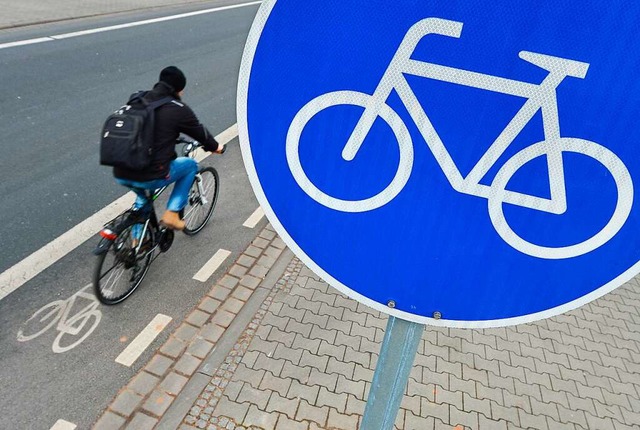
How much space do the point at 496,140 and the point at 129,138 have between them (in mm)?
3339

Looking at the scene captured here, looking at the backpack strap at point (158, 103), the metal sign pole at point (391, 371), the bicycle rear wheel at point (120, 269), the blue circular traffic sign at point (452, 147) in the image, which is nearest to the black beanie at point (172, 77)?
the backpack strap at point (158, 103)

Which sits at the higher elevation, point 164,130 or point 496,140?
point 496,140

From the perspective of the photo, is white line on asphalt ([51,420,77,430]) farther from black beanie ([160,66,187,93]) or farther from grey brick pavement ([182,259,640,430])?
→ black beanie ([160,66,187,93])

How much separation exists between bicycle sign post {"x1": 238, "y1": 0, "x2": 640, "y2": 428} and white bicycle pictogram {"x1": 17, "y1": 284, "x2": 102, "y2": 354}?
139 inches

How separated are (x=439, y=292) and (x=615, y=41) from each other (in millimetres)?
672

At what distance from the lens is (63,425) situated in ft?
10.7

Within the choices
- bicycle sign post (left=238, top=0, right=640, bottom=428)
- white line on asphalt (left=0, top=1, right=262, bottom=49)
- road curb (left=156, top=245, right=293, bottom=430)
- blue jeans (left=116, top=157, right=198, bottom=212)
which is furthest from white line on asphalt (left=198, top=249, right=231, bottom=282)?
white line on asphalt (left=0, top=1, right=262, bottom=49)

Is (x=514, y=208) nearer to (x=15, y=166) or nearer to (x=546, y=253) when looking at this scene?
(x=546, y=253)

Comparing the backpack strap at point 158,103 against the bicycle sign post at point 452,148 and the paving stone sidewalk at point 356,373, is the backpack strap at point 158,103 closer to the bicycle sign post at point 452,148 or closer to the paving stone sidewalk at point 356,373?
the paving stone sidewalk at point 356,373

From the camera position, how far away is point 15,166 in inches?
240

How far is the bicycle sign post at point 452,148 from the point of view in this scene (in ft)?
2.88

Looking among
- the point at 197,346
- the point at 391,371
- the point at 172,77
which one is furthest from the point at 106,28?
the point at 391,371

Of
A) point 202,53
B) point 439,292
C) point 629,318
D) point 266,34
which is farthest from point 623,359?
point 202,53

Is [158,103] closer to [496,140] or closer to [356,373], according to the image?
[356,373]
